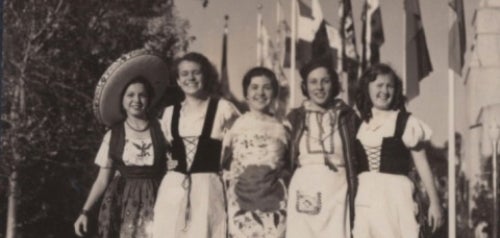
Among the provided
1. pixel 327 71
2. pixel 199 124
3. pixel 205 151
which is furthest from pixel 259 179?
pixel 327 71

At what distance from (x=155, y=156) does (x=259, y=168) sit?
Result: 1.79ft

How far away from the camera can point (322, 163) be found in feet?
13.4

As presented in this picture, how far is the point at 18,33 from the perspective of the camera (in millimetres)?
4891

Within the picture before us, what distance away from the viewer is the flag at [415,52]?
4520 millimetres

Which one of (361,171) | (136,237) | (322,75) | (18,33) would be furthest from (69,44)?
(361,171)

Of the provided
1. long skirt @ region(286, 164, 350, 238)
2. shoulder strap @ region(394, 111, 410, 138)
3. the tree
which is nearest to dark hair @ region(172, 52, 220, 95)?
the tree

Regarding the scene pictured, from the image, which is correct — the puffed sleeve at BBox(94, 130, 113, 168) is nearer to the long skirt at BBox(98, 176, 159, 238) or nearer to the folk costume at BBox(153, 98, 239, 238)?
the long skirt at BBox(98, 176, 159, 238)

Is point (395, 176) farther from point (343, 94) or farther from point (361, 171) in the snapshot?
point (343, 94)

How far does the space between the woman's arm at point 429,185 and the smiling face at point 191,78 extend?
3.66ft

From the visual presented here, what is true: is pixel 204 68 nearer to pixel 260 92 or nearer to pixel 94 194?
pixel 260 92

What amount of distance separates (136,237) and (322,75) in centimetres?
126

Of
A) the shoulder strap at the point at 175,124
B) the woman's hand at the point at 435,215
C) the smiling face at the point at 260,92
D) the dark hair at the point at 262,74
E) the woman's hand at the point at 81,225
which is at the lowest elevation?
the woman's hand at the point at 81,225

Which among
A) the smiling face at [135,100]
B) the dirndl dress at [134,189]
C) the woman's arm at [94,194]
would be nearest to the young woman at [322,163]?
the dirndl dress at [134,189]

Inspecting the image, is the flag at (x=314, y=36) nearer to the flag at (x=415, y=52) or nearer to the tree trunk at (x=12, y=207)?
the flag at (x=415, y=52)
